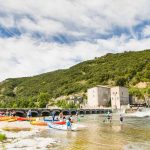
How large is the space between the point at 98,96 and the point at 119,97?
501 inches

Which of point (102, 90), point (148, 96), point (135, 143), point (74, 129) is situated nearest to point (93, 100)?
point (102, 90)

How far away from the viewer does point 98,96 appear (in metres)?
164

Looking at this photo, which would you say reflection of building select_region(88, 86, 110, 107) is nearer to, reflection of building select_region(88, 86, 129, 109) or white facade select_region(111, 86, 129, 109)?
reflection of building select_region(88, 86, 129, 109)

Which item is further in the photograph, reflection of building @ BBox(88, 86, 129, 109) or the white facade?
reflection of building @ BBox(88, 86, 129, 109)

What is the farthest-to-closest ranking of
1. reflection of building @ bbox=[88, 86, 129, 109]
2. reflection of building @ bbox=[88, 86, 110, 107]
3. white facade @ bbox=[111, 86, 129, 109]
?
reflection of building @ bbox=[88, 86, 110, 107] < reflection of building @ bbox=[88, 86, 129, 109] < white facade @ bbox=[111, 86, 129, 109]

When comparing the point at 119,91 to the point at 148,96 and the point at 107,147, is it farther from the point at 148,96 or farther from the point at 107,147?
the point at 107,147

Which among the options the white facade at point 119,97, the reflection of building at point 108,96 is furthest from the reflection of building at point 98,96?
the white facade at point 119,97

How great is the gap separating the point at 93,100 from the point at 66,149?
472 feet

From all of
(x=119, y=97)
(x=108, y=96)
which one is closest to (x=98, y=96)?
(x=108, y=96)

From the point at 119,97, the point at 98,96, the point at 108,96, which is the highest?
the point at 108,96

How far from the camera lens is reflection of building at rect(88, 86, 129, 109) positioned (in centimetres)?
15875

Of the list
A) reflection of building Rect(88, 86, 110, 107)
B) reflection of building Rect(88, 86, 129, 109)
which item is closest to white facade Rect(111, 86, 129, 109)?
reflection of building Rect(88, 86, 129, 109)

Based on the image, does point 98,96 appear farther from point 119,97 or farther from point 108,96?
point 119,97

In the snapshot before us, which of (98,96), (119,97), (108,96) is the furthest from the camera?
(108,96)
